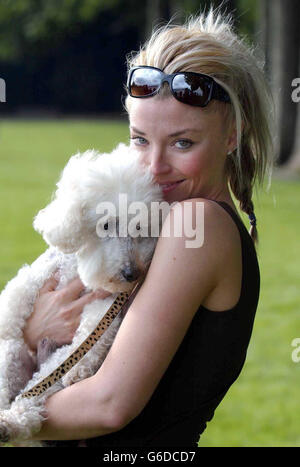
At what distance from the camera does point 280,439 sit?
17.0ft

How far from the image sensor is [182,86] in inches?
90.0

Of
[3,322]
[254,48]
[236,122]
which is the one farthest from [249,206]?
[3,322]

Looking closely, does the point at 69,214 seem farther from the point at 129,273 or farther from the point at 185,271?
the point at 185,271

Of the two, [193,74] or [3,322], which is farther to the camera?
[3,322]

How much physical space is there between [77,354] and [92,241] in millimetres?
420

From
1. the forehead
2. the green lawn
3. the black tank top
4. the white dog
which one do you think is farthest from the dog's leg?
the green lawn

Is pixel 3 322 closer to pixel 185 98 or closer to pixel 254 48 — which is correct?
pixel 185 98

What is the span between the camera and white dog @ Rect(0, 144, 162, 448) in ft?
8.31

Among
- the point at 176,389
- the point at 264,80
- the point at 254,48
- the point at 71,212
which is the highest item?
the point at 254,48

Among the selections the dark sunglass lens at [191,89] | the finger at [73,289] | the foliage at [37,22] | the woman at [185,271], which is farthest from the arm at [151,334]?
the foliage at [37,22]

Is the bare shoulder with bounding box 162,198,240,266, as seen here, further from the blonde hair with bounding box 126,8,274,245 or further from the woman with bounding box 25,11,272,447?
the blonde hair with bounding box 126,8,274,245

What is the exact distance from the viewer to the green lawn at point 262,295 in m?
5.48

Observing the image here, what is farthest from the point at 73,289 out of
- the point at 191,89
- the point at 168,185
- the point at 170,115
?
the point at 191,89

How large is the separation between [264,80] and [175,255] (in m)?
0.77
